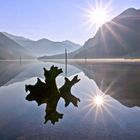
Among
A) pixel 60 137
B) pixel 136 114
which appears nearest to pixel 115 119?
pixel 136 114

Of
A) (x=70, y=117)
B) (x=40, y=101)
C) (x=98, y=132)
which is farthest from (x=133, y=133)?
(x=40, y=101)

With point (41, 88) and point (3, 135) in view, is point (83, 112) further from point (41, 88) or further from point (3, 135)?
point (41, 88)

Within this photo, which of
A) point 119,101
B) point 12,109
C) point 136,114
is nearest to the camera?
point 136,114

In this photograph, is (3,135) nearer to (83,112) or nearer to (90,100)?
(83,112)

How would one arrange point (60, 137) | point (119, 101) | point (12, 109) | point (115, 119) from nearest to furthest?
point (60, 137), point (115, 119), point (12, 109), point (119, 101)

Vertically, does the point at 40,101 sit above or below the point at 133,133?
above

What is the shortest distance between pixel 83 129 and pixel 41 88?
1816 cm

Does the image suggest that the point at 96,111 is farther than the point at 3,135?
Yes

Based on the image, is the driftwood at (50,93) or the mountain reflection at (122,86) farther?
the mountain reflection at (122,86)

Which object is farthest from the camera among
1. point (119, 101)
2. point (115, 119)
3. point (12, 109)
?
point (119, 101)

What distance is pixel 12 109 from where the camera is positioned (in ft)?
98.6

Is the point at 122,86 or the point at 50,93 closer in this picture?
the point at 50,93

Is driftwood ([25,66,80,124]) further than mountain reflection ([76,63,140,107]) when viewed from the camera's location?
No

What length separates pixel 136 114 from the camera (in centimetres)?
2734
